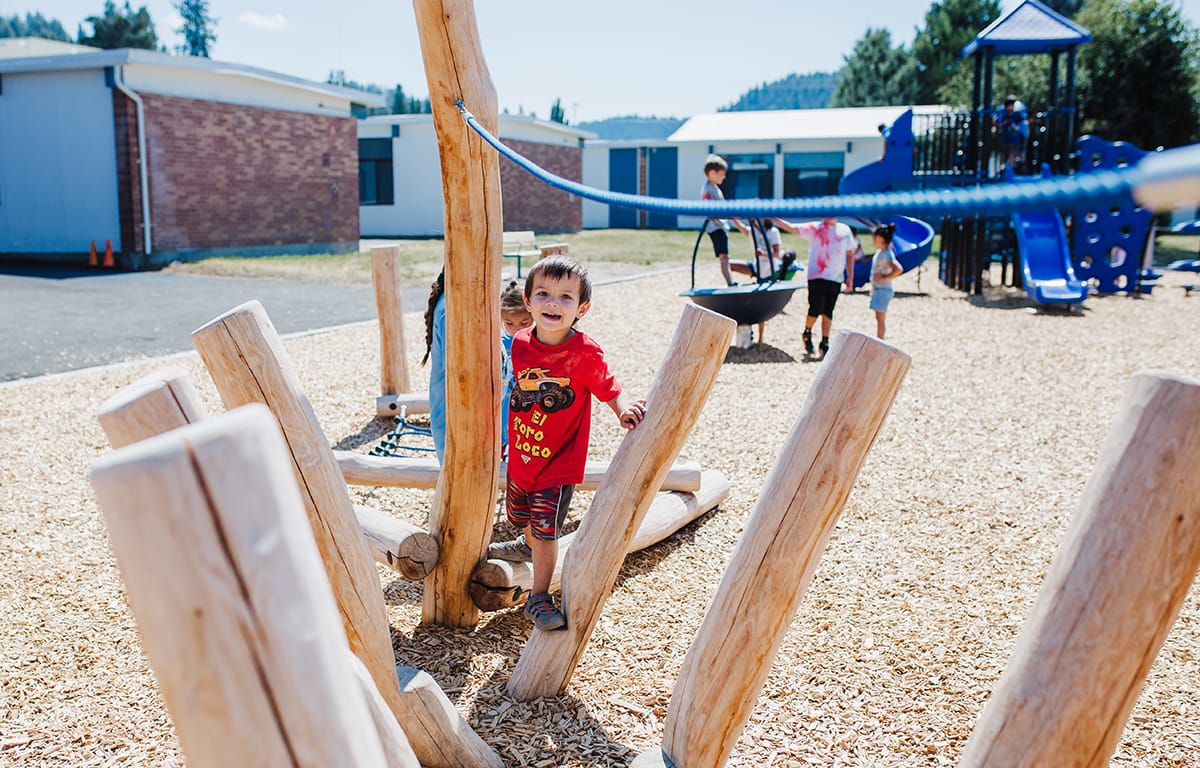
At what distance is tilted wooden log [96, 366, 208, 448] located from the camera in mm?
1518

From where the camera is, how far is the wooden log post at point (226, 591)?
91 centimetres

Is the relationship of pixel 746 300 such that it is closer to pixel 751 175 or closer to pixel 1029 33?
pixel 1029 33

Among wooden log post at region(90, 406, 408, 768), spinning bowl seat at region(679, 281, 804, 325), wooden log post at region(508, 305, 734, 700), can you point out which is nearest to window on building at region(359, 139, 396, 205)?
spinning bowl seat at region(679, 281, 804, 325)

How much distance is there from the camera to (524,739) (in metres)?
2.65

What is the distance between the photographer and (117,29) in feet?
200

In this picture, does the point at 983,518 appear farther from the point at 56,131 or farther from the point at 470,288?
the point at 56,131

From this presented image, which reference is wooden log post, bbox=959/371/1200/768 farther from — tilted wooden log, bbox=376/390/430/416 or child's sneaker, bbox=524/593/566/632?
tilted wooden log, bbox=376/390/430/416

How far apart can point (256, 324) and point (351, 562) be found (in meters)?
0.63

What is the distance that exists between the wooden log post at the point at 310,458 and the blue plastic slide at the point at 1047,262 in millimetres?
12031

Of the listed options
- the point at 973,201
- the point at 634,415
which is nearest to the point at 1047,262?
the point at 634,415

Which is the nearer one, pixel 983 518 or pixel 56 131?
pixel 983 518

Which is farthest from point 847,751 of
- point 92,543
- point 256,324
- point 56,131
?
point 56,131

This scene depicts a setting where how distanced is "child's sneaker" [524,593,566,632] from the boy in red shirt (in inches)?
4.3

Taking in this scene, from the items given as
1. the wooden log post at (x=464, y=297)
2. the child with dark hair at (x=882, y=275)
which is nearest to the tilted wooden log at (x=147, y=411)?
the wooden log post at (x=464, y=297)
